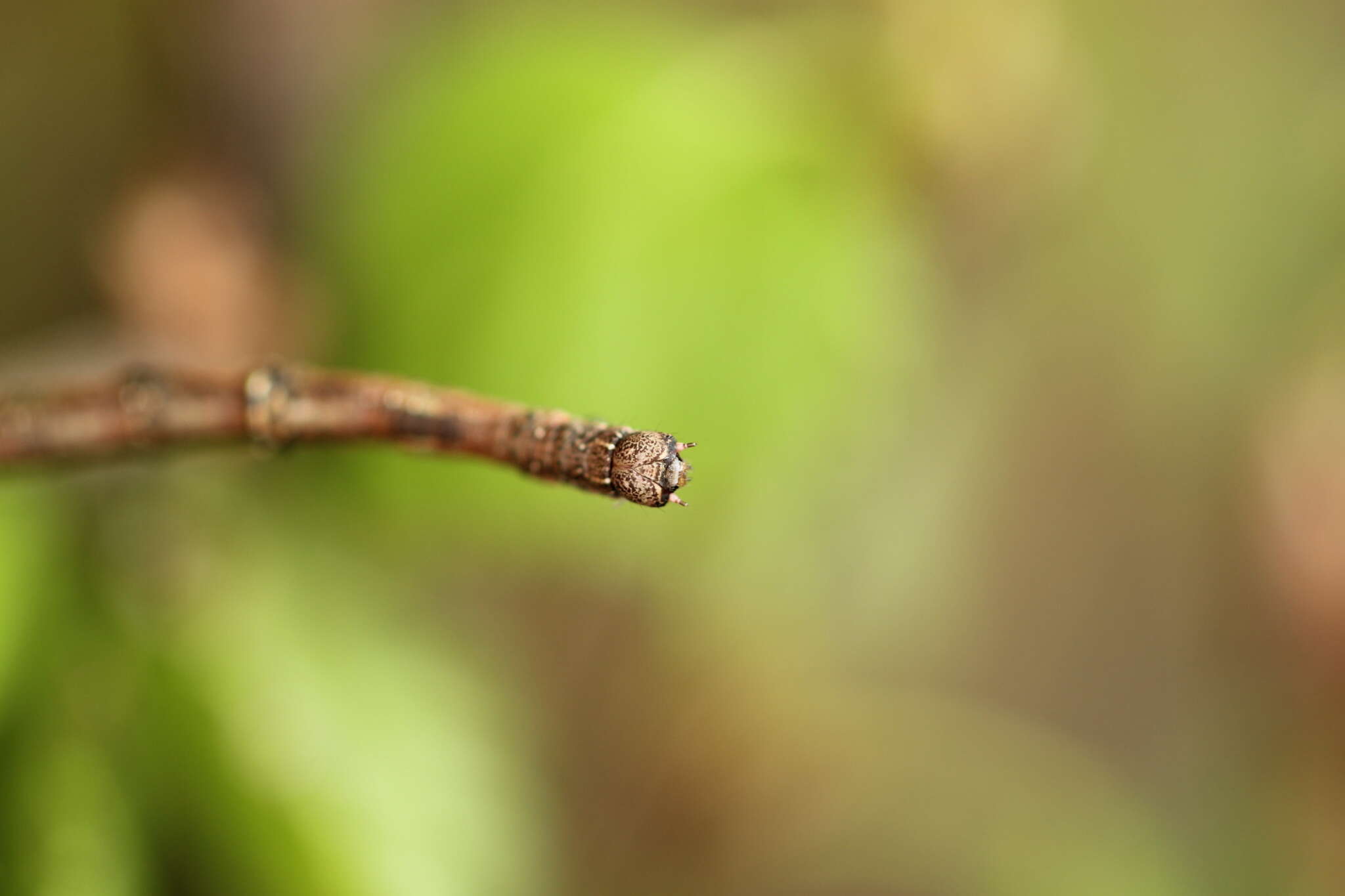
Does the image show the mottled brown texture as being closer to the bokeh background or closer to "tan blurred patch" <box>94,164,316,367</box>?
the bokeh background

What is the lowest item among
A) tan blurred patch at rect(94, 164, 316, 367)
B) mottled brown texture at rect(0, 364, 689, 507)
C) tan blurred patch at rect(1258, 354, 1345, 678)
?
mottled brown texture at rect(0, 364, 689, 507)

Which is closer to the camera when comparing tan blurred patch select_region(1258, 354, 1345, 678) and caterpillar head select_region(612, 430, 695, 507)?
caterpillar head select_region(612, 430, 695, 507)

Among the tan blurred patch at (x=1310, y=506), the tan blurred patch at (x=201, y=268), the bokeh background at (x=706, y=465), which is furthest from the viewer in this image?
the tan blurred patch at (x=1310, y=506)

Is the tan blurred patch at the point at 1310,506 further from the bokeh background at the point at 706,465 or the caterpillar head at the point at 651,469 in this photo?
the caterpillar head at the point at 651,469

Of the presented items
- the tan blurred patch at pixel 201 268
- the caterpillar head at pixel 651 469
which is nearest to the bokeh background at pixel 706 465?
the tan blurred patch at pixel 201 268

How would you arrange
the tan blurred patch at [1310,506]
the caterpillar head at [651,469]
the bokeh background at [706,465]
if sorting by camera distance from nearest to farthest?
the caterpillar head at [651,469] → the bokeh background at [706,465] → the tan blurred patch at [1310,506]

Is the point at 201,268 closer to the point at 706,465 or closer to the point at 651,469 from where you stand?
the point at 706,465

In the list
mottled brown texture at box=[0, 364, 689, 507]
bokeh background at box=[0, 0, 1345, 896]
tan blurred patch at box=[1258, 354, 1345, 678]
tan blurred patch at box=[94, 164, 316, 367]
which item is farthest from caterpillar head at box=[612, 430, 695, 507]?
tan blurred patch at box=[1258, 354, 1345, 678]
